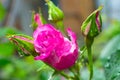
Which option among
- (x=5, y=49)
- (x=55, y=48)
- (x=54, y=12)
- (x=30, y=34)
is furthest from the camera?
(x=30, y=34)

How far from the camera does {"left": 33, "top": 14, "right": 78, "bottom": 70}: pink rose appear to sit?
710mm

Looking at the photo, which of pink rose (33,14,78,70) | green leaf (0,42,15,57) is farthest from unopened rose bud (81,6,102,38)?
green leaf (0,42,15,57)

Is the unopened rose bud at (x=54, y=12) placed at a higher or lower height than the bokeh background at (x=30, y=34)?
higher

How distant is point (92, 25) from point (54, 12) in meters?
0.11

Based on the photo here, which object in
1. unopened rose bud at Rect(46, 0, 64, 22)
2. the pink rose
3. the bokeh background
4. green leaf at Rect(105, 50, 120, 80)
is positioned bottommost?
the bokeh background

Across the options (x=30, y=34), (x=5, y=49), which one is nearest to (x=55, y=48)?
(x=5, y=49)

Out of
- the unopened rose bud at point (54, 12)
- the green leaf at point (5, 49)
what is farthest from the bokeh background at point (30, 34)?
the unopened rose bud at point (54, 12)

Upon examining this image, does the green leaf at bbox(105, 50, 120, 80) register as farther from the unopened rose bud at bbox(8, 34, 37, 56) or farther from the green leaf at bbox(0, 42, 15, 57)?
the green leaf at bbox(0, 42, 15, 57)

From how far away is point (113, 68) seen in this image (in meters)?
0.81

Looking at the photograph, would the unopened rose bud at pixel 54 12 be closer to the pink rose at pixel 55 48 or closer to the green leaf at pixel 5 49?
the pink rose at pixel 55 48

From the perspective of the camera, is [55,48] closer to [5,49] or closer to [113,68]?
[113,68]

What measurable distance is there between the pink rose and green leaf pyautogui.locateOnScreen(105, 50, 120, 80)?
10 cm

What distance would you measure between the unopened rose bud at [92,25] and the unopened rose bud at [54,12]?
0.31ft

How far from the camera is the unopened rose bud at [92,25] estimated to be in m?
0.72
